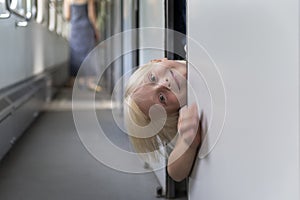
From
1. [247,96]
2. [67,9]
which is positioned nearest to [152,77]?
[247,96]

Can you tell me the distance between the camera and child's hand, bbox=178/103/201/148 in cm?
124

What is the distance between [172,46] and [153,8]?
455 millimetres

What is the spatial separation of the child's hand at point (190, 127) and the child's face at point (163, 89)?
0.29 ft

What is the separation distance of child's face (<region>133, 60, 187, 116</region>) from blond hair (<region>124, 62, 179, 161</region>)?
0.03 metres

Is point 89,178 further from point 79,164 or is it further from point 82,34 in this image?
point 82,34

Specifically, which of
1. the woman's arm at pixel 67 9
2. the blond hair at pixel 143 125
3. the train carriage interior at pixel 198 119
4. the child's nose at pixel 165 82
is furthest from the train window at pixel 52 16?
the child's nose at pixel 165 82

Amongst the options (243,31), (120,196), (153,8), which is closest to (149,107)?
(243,31)

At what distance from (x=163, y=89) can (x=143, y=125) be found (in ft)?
0.48

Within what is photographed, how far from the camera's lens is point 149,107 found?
132 centimetres

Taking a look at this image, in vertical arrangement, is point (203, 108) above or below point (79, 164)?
above

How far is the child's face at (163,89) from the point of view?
131cm

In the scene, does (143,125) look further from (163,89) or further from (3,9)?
(3,9)

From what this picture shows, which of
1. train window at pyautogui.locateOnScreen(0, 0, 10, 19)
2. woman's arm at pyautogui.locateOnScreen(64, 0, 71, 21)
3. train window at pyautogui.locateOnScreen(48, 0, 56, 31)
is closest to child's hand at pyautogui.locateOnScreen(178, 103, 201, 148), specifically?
train window at pyautogui.locateOnScreen(0, 0, 10, 19)

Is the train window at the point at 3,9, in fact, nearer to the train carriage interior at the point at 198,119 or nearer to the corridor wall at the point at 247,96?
the train carriage interior at the point at 198,119
